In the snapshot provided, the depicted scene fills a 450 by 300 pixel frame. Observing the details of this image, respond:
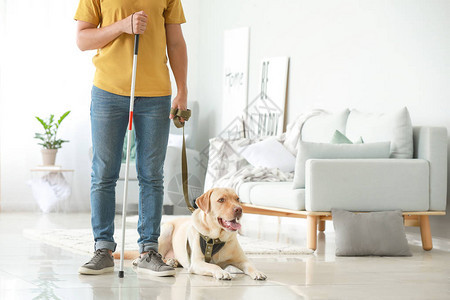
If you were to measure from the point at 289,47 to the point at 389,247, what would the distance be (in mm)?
2594

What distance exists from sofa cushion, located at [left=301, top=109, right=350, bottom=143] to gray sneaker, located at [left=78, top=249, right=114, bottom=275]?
7.42 feet

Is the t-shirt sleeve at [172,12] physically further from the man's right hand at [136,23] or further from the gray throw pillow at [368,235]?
the gray throw pillow at [368,235]

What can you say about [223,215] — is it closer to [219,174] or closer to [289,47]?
[219,174]

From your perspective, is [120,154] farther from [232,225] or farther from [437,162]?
[437,162]

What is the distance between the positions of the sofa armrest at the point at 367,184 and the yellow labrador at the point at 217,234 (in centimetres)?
106

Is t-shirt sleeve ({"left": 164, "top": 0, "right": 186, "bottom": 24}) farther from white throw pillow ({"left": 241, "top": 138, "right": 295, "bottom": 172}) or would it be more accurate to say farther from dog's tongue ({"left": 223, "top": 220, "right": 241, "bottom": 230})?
white throw pillow ({"left": 241, "top": 138, "right": 295, "bottom": 172})

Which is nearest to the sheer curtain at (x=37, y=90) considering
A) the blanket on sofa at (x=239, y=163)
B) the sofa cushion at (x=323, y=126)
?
the blanket on sofa at (x=239, y=163)

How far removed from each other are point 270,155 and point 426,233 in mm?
1349

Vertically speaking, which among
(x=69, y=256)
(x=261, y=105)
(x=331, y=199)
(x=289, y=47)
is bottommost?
(x=69, y=256)

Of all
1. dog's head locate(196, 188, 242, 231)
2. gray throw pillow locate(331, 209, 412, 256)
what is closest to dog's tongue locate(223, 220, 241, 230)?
dog's head locate(196, 188, 242, 231)

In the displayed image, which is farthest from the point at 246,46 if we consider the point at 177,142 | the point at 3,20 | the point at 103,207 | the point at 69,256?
the point at 103,207

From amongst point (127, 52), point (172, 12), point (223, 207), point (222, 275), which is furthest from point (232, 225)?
point (172, 12)

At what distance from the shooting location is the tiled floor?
222 cm

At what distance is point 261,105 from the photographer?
607 centimetres
